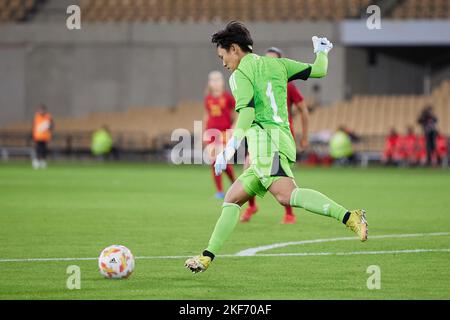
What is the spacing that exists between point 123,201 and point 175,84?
2262cm

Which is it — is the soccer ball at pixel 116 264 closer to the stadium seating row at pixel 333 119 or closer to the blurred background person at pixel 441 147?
the blurred background person at pixel 441 147

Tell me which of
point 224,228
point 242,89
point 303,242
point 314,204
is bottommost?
point 303,242

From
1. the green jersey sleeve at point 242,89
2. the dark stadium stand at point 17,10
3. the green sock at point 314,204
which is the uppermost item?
the dark stadium stand at point 17,10

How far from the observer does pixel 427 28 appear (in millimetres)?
36438

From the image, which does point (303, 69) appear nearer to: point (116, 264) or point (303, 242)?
point (116, 264)

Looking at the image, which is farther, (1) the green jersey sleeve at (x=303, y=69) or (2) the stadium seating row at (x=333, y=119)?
(2) the stadium seating row at (x=333, y=119)

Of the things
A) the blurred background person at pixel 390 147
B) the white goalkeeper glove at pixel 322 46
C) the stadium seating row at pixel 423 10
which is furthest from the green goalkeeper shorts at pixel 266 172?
the stadium seating row at pixel 423 10

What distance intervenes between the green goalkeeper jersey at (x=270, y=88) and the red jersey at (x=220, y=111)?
922 centimetres

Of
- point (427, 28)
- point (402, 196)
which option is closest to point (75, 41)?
point (427, 28)

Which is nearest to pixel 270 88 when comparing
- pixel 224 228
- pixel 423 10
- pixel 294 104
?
pixel 224 228

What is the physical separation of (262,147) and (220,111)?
31.2 feet

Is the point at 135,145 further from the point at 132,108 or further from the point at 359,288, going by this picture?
the point at 359,288

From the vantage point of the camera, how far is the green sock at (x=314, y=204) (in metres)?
9.01

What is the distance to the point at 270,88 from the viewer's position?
29.9ft
